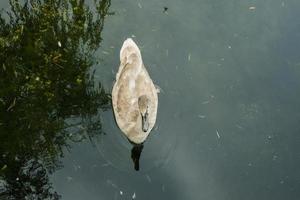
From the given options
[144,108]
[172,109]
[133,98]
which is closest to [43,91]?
[133,98]

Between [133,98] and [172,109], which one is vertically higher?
[133,98]

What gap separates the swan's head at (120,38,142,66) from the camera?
6754mm

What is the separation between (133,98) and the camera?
670 cm

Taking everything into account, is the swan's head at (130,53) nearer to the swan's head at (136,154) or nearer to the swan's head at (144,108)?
the swan's head at (144,108)

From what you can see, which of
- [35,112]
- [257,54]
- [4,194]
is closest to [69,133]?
[35,112]

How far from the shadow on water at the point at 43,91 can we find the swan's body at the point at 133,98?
299mm

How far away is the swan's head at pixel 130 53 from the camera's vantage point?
675 cm

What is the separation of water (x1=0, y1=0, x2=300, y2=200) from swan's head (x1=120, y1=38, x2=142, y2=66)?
0.31m

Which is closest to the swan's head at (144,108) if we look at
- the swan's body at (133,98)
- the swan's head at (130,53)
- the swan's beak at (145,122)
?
the swan's beak at (145,122)

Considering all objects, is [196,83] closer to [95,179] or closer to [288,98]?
[288,98]

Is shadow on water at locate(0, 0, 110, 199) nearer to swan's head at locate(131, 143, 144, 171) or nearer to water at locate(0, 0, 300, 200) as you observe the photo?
water at locate(0, 0, 300, 200)

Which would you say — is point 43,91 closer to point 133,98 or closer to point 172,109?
point 133,98

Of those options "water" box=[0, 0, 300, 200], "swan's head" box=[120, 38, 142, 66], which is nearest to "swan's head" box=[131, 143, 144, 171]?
"water" box=[0, 0, 300, 200]

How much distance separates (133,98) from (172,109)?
61 cm
